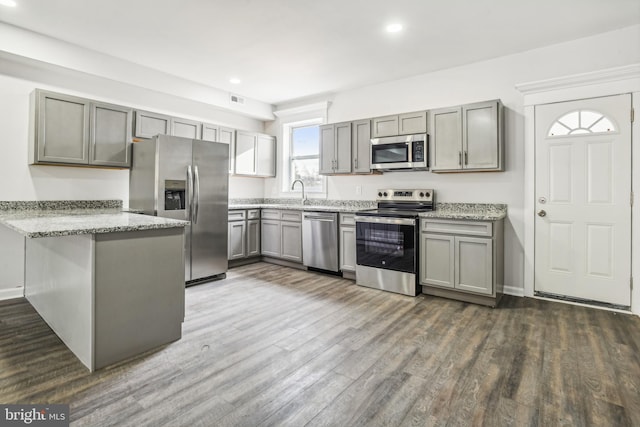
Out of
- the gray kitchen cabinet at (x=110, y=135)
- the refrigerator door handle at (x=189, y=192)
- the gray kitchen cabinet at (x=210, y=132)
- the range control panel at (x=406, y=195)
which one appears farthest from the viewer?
the gray kitchen cabinet at (x=210, y=132)

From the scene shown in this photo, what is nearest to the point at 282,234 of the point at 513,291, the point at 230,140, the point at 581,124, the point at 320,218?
the point at 320,218

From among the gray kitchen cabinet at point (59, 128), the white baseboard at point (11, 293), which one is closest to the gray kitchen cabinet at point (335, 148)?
the gray kitchen cabinet at point (59, 128)

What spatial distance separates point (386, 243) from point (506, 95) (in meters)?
2.18

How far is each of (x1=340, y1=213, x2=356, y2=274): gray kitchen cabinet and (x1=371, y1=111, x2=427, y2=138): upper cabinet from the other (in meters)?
1.18

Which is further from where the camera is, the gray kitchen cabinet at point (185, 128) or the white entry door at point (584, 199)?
the gray kitchen cabinet at point (185, 128)

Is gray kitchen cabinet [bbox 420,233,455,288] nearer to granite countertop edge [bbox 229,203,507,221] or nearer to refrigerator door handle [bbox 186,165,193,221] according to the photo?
granite countertop edge [bbox 229,203,507,221]

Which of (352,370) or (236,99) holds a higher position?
(236,99)

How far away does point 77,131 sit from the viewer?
139 inches

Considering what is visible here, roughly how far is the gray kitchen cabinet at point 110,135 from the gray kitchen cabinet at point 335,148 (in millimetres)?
2548

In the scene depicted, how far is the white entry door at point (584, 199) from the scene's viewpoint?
317 centimetres

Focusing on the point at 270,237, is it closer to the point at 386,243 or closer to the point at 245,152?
the point at 245,152

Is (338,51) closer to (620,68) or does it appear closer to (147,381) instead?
(620,68)

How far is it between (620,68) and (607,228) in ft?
5.00

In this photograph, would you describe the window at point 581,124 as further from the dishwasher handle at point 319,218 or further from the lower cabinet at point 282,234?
the lower cabinet at point 282,234
